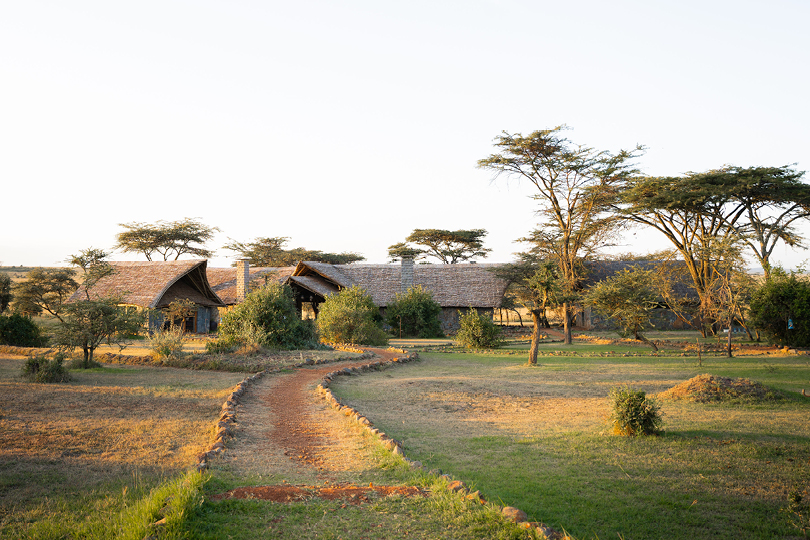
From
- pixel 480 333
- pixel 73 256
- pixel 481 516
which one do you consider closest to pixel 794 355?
pixel 480 333

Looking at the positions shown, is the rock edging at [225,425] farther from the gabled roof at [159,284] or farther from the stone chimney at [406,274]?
the stone chimney at [406,274]

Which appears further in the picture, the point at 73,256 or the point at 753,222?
the point at 753,222

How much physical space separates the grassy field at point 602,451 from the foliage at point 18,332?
15.1 meters

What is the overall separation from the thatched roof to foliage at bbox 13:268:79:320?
12.8 m

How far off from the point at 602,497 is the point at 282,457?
3797 mm

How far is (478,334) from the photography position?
72.0ft

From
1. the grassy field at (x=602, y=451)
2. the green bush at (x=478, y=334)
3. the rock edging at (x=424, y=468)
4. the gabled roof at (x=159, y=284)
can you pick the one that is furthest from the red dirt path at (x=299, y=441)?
the gabled roof at (x=159, y=284)

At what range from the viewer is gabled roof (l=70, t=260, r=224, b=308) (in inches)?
1109

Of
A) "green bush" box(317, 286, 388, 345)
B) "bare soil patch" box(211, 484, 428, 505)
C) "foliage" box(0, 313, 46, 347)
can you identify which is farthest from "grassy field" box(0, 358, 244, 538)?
"green bush" box(317, 286, 388, 345)

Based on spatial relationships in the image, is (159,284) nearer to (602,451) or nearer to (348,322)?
(348,322)

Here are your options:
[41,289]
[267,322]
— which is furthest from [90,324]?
[41,289]

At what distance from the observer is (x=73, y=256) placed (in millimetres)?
15602

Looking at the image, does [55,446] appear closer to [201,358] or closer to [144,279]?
→ [201,358]

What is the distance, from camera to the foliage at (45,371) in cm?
1162
